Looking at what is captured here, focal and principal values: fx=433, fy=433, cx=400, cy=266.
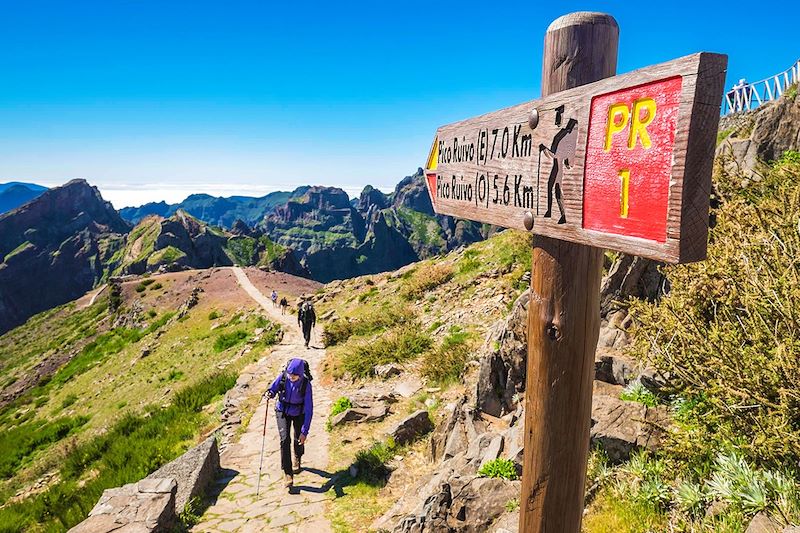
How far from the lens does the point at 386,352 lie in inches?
533

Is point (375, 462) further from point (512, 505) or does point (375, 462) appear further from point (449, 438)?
point (512, 505)

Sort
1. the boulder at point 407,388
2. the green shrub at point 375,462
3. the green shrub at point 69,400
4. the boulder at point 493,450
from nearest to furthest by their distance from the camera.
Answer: the boulder at point 493,450, the green shrub at point 375,462, the boulder at point 407,388, the green shrub at point 69,400

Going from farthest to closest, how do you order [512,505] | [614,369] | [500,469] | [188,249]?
[188,249], [614,369], [500,469], [512,505]

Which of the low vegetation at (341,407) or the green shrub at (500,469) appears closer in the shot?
the green shrub at (500,469)

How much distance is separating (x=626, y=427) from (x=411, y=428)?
436 centimetres

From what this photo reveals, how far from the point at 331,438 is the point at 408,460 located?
7.62ft

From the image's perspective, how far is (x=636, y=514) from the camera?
3.93 m

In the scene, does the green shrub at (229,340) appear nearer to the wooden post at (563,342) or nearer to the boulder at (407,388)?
the boulder at (407,388)

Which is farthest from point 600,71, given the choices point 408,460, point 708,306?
point 408,460

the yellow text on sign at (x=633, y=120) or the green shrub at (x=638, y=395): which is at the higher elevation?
the yellow text on sign at (x=633, y=120)

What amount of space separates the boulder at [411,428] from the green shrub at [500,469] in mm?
2934

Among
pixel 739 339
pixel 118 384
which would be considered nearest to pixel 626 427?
pixel 739 339

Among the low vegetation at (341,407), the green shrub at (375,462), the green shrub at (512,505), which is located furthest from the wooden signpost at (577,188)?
the low vegetation at (341,407)

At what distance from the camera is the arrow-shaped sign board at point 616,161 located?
1.51 metres
